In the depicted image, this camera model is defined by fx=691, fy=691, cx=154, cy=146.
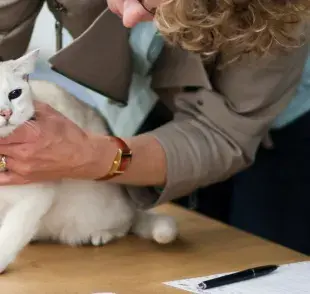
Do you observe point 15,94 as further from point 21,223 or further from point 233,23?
point 233,23

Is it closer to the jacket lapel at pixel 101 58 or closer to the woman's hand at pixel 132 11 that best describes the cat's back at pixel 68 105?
the jacket lapel at pixel 101 58

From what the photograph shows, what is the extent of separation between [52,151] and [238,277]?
0.99ft

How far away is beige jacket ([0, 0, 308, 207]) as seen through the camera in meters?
1.06

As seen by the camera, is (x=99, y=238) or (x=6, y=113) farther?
(x=99, y=238)

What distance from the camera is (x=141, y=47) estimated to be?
3.69 ft

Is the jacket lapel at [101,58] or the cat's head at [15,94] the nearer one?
the cat's head at [15,94]

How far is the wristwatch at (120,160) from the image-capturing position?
99cm

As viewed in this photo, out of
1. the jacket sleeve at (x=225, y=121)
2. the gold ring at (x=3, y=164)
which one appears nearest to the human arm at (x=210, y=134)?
the jacket sleeve at (x=225, y=121)

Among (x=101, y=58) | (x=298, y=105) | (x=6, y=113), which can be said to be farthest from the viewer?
(x=298, y=105)

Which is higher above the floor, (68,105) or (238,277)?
(68,105)

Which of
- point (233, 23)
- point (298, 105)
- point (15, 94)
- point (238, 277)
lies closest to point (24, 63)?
point (15, 94)

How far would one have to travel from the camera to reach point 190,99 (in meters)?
1.12

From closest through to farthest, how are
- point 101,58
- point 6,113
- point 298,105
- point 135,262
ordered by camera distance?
1. point 6,113
2. point 135,262
3. point 101,58
4. point 298,105

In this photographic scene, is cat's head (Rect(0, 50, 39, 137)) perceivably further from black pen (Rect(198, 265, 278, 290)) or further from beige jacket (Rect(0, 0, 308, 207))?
black pen (Rect(198, 265, 278, 290))
